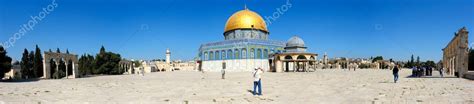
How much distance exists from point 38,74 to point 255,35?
31573 millimetres

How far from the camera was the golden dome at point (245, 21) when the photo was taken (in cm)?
5302

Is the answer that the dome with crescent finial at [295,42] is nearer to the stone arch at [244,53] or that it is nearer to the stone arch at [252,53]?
the stone arch at [252,53]

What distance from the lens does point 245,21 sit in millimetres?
53125

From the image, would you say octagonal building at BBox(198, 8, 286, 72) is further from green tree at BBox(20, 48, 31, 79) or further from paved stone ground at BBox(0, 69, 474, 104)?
paved stone ground at BBox(0, 69, 474, 104)

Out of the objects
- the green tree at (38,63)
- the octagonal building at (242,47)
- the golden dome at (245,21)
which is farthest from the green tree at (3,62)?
the golden dome at (245,21)

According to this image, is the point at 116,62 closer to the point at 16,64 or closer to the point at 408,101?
the point at 16,64

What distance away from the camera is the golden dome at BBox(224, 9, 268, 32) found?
5302cm

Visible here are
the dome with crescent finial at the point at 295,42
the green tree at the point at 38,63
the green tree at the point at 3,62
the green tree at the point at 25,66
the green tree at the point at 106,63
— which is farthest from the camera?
the green tree at the point at 106,63

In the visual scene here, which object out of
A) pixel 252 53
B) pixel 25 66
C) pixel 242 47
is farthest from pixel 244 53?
pixel 25 66

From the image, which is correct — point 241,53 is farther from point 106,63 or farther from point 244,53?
point 106,63

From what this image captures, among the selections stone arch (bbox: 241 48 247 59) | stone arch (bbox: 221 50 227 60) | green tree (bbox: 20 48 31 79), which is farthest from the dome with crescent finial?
green tree (bbox: 20 48 31 79)

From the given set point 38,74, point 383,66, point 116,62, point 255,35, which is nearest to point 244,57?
point 255,35

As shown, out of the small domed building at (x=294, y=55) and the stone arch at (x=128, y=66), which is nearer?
the small domed building at (x=294, y=55)

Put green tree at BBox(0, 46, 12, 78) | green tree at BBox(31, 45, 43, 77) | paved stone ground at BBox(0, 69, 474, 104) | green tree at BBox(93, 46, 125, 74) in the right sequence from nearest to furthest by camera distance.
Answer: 1. paved stone ground at BBox(0, 69, 474, 104)
2. green tree at BBox(0, 46, 12, 78)
3. green tree at BBox(31, 45, 43, 77)
4. green tree at BBox(93, 46, 125, 74)
